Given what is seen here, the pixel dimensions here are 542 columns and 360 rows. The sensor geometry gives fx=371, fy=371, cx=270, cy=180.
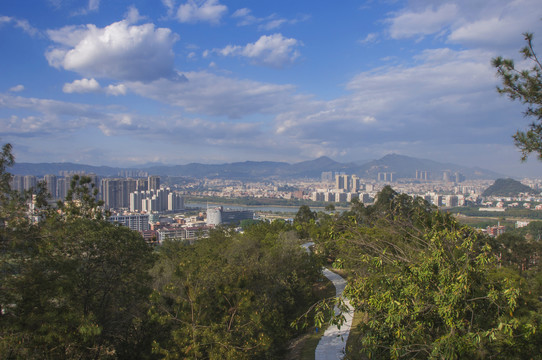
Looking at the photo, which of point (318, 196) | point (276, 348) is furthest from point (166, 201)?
point (276, 348)

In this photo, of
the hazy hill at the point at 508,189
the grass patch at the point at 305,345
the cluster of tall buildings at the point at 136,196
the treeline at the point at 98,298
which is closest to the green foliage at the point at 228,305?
the treeline at the point at 98,298

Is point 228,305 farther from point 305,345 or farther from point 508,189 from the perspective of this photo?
point 508,189

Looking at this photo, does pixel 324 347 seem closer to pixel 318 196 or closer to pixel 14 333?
pixel 14 333

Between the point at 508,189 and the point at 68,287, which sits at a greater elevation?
the point at 68,287

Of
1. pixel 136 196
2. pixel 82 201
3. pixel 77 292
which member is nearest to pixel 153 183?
pixel 136 196

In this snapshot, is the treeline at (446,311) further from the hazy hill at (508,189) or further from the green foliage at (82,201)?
the hazy hill at (508,189)

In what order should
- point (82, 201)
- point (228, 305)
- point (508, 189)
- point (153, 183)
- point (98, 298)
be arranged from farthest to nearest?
1. point (508, 189)
2. point (153, 183)
3. point (82, 201)
4. point (228, 305)
5. point (98, 298)
